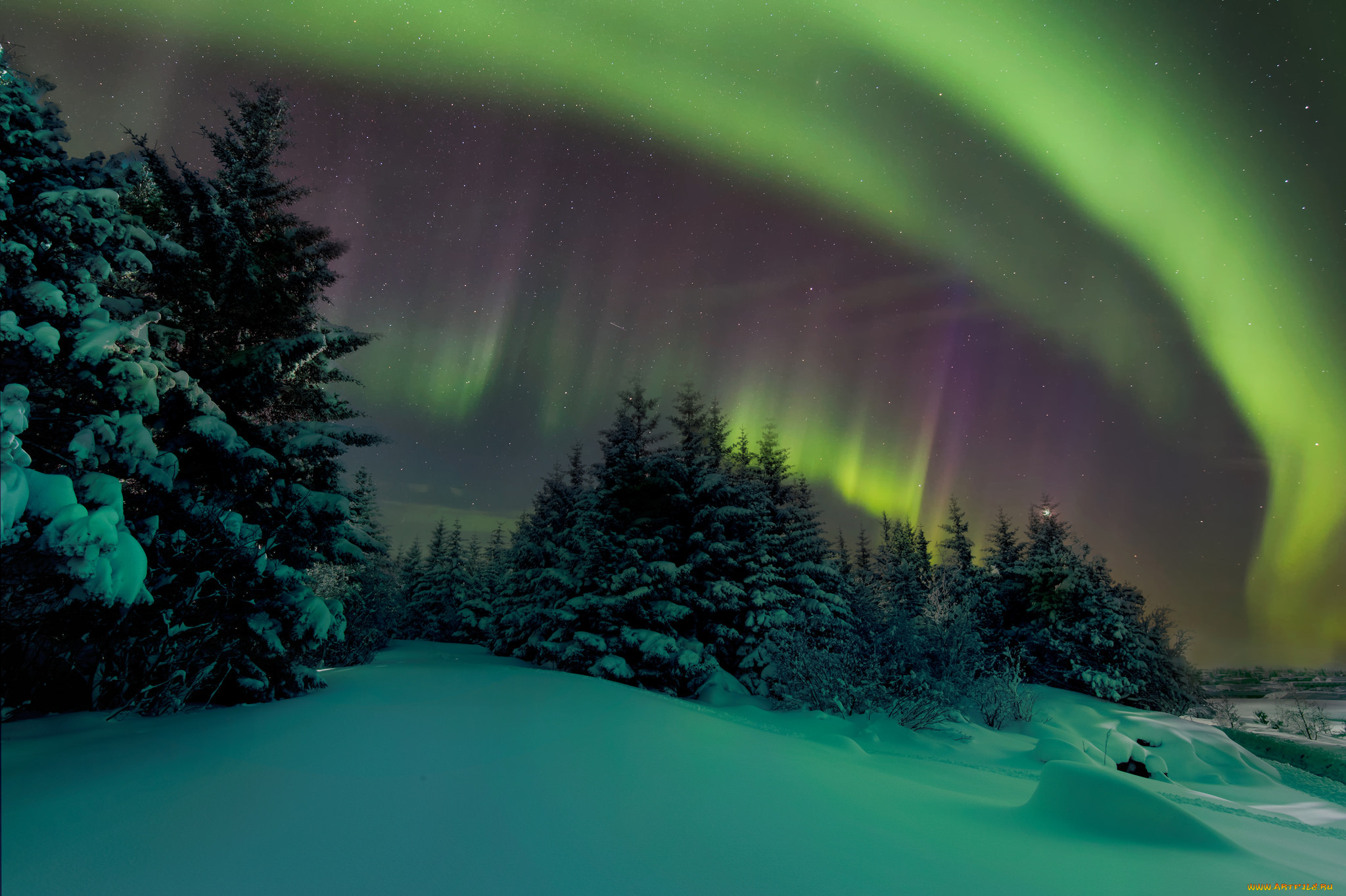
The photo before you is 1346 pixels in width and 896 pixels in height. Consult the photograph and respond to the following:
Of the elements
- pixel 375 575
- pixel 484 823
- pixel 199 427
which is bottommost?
pixel 375 575

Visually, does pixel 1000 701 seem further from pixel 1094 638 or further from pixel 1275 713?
pixel 1275 713

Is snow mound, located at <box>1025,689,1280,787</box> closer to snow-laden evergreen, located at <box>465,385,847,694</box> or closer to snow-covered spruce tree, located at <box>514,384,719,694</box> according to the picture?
snow-laden evergreen, located at <box>465,385,847,694</box>

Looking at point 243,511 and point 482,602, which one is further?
point 482,602

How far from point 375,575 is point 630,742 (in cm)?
3065

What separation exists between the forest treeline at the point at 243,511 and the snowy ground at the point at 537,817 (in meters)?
1.29

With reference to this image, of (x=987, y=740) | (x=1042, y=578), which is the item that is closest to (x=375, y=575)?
(x=987, y=740)

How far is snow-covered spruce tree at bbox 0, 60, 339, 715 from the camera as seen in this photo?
4285 mm

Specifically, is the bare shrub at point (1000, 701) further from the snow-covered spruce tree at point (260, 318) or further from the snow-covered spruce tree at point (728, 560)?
the snow-covered spruce tree at point (260, 318)

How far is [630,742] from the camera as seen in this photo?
6062mm

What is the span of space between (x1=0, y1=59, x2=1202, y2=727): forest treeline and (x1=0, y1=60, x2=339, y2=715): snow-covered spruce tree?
3cm

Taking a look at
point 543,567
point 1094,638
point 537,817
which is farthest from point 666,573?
point 1094,638

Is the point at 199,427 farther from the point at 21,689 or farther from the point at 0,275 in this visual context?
the point at 21,689

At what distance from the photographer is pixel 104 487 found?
5.02 metres

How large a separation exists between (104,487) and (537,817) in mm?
5059
